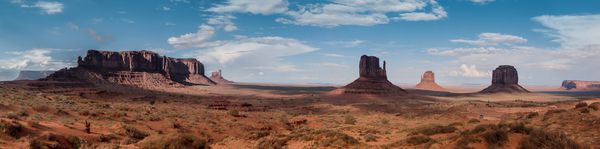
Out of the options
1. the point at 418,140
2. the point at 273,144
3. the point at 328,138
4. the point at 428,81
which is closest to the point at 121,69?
the point at 273,144

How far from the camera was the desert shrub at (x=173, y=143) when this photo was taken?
1836cm

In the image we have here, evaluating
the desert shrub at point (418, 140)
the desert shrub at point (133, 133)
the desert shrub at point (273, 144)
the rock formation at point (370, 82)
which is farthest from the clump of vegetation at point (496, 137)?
the rock formation at point (370, 82)

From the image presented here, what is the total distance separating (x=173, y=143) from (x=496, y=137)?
44.6ft

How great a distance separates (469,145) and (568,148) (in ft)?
9.83

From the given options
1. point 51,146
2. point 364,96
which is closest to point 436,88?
point 364,96

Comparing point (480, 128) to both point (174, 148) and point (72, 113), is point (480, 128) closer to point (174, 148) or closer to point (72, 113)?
point (174, 148)

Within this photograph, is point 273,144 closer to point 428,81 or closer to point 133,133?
point 133,133

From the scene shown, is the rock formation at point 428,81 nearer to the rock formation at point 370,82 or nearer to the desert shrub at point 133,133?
the rock formation at point 370,82

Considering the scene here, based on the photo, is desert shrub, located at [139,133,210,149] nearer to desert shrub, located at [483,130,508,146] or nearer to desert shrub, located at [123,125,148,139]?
desert shrub, located at [123,125,148,139]

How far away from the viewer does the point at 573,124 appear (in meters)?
22.1

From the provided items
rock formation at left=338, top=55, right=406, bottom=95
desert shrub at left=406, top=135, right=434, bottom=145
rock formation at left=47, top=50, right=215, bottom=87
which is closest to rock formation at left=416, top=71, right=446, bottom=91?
rock formation at left=338, top=55, right=406, bottom=95

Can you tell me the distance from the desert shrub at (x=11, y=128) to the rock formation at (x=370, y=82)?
88308mm

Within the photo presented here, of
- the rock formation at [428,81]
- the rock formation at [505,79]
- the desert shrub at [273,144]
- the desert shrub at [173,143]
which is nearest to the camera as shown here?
the desert shrub at [173,143]

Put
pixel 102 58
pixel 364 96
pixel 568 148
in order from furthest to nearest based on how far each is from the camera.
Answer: pixel 102 58 → pixel 364 96 → pixel 568 148
